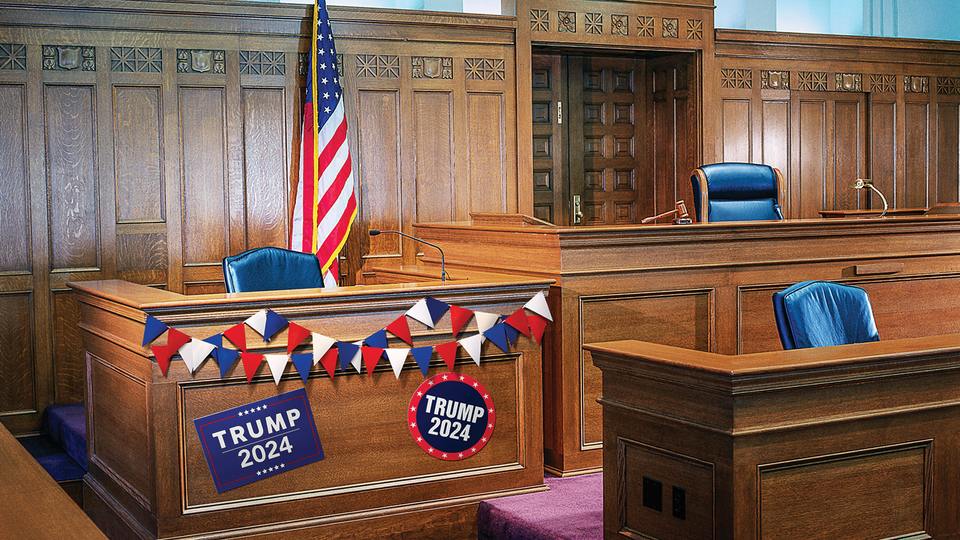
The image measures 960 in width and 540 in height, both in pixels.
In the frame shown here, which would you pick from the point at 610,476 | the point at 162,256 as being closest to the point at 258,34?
the point at 162,256

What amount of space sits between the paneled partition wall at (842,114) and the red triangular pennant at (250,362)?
519 cm

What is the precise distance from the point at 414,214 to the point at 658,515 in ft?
13.7

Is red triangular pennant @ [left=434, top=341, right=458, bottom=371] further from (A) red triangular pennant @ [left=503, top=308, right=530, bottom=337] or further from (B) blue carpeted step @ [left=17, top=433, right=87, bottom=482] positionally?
(B) blue carpeted step @ [left=17, top=433, right=87, bottom=482]

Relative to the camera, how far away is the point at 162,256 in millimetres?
5707

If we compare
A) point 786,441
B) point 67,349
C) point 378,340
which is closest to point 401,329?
point 378,340

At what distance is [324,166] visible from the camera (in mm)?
5719

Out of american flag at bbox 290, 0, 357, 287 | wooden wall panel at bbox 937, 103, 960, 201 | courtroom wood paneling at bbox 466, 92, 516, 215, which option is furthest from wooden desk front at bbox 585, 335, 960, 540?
wooden wall panel at bbox 937, 103, 960, 201

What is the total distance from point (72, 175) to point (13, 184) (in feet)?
1.07

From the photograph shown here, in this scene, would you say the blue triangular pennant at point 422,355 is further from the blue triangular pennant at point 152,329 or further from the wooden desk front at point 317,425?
the blue triangular pennant at point 152,329

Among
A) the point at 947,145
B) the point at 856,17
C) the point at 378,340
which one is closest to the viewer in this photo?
the point at 378,340

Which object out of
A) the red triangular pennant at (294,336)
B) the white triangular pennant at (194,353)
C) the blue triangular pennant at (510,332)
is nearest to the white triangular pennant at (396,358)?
the red triangular pennant at (294,336)

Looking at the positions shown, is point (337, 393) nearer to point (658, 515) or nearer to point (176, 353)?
point (176, 353)

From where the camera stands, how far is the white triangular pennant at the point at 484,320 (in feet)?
11.9

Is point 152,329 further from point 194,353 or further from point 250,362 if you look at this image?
point 250,362
